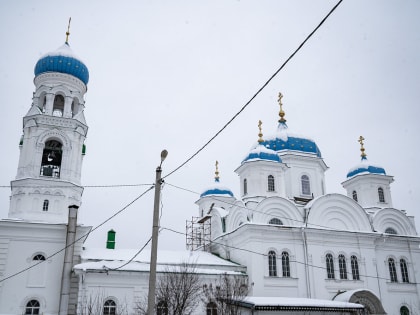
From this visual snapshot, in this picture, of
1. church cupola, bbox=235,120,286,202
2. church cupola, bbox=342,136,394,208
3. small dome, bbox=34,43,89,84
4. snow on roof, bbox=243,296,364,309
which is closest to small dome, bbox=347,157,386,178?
church cupola, bbox=342,136,394,208

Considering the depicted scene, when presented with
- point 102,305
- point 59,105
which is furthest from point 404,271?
point 59,105

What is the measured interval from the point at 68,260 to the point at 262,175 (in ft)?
40.3

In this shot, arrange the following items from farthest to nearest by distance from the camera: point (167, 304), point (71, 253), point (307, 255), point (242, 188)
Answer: point (242, 188) < point (307, 255) < point (71, 253) < point (167, 304)

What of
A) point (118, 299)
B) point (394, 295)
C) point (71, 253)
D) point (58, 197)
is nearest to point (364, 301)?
point (394, 295)

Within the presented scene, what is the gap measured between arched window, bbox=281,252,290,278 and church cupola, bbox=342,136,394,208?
8.46m

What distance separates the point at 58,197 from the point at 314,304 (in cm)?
1267

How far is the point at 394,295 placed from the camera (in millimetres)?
23359

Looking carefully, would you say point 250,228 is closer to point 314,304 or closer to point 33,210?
point 314,304

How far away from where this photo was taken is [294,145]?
28.2 meters

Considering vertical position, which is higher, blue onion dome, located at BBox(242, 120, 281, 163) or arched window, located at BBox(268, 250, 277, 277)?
blue onion dome, located at BBox(242, 120, 281, 163)

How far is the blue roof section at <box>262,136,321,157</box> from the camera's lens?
1108 inches

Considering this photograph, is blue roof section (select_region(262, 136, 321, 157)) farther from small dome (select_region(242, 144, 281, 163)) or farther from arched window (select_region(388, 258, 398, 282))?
arched window (select_region(388, 258, 398, 282))

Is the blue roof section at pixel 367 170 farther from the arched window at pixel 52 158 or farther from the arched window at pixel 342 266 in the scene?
the arched window at pixel 52 158

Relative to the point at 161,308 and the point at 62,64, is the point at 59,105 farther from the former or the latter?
the point at 161,308
